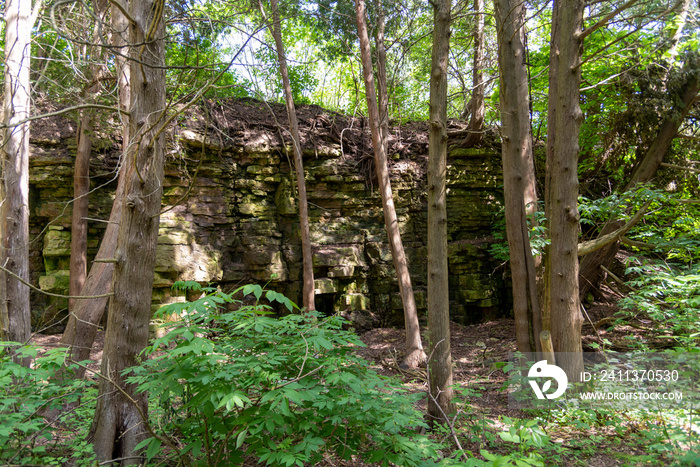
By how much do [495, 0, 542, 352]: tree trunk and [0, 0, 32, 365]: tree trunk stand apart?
6.33 m

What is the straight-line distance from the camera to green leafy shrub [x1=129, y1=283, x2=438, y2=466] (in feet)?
7.57

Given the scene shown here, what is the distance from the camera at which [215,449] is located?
116 inches

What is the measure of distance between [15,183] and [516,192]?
264 inches

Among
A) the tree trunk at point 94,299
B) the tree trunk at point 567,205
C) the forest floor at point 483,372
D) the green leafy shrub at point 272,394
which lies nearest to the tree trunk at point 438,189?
the forest floor at point 483,372

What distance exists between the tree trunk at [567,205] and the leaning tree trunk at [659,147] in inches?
90.5

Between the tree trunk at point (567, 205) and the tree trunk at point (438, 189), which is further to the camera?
the tree trunk at point (567, 205)

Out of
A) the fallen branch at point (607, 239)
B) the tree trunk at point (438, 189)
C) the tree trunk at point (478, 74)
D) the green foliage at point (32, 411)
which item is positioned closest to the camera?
the green foliage at point (32, 411)

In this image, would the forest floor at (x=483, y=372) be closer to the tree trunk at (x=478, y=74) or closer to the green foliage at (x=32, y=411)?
the green foliage at (x=32, y=411)

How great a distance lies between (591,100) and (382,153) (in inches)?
180

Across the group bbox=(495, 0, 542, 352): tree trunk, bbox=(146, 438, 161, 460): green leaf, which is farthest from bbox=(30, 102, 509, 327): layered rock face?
bbox=(146, 438, 161, 460): green leaf

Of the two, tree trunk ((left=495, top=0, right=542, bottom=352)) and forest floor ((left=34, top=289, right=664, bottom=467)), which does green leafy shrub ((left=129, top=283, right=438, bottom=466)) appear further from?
tree trunk ((left=495, top=0, right=542, bottom=352))

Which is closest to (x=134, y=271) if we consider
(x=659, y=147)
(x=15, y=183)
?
Answer: (x=15, y=183)

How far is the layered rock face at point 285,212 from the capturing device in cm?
828

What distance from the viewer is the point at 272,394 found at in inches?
88.3
